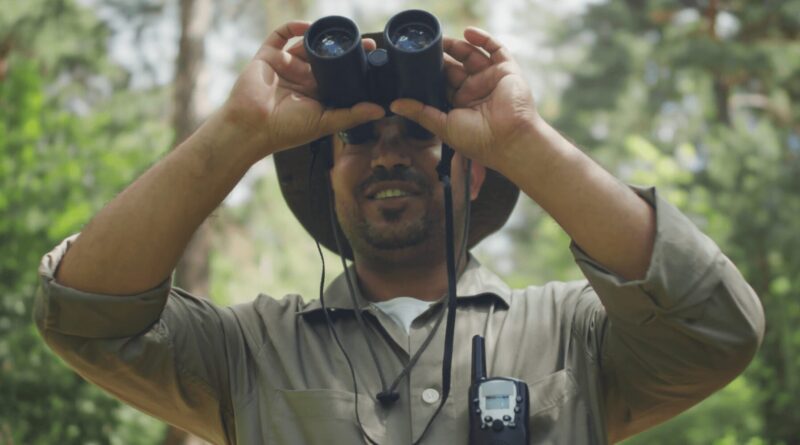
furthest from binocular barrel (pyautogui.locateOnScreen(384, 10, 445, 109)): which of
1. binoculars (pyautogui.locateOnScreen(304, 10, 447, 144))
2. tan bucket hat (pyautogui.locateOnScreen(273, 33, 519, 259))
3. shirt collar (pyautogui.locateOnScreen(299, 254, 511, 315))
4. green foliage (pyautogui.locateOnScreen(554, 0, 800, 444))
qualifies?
green foliage (pyautogui.locateOnScreen(554, 0, 800, 444))

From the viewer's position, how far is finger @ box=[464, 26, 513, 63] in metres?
2.57

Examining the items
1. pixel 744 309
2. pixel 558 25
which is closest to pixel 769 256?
pixel 744 309

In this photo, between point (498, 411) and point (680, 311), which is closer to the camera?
point (680, 311)

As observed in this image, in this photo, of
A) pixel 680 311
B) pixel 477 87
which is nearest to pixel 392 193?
pixel 477 87

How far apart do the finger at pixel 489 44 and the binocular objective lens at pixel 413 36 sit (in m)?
0.10

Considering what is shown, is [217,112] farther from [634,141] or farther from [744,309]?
[634,141]

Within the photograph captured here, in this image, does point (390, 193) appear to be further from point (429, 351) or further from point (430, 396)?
point (430, 396)


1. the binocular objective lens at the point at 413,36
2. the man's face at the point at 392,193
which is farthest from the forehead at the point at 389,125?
the binocular objective lens at the point at 413,36

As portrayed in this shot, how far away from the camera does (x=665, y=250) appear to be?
224 cm

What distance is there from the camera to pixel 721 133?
9031 mm

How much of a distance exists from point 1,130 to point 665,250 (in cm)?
544

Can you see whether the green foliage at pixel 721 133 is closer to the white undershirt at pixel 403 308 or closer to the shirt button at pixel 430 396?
the white undershirt at pixel 403 308

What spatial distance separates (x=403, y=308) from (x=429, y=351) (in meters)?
0.26

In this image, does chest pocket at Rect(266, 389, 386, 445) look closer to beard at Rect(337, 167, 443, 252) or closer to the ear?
beard at Rect(337, 167, 443, 252)
